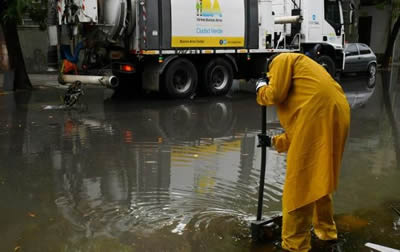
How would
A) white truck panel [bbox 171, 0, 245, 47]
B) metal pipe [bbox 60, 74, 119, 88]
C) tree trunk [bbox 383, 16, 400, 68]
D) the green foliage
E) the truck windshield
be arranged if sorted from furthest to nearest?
tree trunk [bbox 383, 16, 400, 68], the truck windshield, white truck panel [bbox 171, 0, 245, 47], the green foliage, metal pipe [bbox 60, 74, 119, 88]

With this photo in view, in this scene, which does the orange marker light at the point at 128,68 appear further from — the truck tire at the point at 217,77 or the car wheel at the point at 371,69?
the car wheel at the point at 371,69

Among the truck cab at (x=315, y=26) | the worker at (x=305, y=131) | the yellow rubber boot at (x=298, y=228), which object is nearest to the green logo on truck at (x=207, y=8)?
the truck cab at (x=315, y=26)

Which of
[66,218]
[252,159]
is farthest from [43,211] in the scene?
[252,159]

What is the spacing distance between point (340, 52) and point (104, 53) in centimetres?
855

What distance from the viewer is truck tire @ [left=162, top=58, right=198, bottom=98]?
12.8m

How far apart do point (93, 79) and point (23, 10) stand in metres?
2.68

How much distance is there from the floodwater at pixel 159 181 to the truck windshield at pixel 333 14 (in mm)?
6170

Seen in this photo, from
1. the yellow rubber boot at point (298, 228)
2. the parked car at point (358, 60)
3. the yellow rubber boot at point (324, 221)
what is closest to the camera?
the yellow rubber boot at point (298, 228)

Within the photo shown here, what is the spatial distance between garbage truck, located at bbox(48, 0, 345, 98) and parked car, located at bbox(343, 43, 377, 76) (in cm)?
542

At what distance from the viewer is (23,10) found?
40.8ft

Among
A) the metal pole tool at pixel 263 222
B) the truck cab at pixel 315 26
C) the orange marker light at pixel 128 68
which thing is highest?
the truck cab at pixel 315 26

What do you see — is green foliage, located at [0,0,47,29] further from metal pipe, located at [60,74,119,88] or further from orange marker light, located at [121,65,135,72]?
orange marker light, located at [121,65,135,72]

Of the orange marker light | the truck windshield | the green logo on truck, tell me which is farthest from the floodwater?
the truck windshield

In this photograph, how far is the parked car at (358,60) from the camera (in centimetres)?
1928
